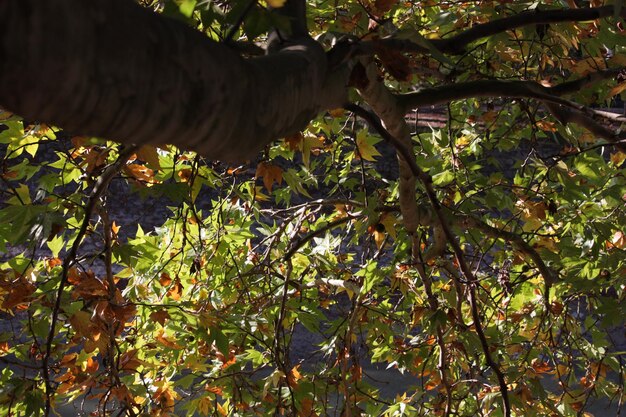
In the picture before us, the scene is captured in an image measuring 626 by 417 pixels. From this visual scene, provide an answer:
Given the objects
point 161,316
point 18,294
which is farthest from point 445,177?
point 18,294

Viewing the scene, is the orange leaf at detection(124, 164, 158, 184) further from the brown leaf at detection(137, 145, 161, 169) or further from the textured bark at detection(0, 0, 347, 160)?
the textured bark at detection(0, 0, 347, 160)

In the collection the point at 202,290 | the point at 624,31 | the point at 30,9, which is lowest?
the point at 30,9

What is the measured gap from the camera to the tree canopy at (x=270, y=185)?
513mm

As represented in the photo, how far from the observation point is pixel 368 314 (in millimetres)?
2455

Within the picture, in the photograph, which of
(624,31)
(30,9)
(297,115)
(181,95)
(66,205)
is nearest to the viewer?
(30,9)

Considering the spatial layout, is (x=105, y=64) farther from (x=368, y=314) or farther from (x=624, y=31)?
(x=368, y=314)

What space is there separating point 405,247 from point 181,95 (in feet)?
5.64

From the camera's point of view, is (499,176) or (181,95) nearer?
(181,95)

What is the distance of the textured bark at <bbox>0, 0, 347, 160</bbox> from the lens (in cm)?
44

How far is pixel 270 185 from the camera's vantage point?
1589 millimetres

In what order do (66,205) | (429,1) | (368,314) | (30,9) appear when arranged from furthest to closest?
(429,1), (368,314), (66,205), (30,9)

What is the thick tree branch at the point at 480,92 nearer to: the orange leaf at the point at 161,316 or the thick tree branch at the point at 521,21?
the thick tree branch at the point at 521,21

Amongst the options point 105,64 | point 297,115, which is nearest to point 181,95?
point 105,64

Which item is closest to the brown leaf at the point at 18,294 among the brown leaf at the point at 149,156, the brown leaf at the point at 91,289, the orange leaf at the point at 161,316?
the brown leaf at the point at 91,289
